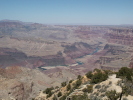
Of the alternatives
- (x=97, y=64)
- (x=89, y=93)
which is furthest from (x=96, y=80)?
(x=97, y=64)

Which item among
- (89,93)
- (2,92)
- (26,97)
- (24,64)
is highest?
(89,93)

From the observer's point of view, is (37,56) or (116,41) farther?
(116,41)

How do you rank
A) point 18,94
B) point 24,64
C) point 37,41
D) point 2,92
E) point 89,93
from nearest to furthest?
point 89,93 < point 2,92 < point 18,94 < point 24,64 < point 37,41

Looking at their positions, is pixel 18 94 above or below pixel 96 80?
below

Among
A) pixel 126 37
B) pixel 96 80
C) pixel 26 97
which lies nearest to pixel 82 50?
pixel 126 37

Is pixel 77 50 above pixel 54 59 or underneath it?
above

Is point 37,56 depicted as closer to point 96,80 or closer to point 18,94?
point 18,94

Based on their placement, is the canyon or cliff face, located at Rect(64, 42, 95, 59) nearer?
the canyon

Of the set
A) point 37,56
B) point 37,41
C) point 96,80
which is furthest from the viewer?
point 37,41

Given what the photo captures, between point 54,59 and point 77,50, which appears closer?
point 54,59

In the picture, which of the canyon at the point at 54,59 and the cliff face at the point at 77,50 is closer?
the canyon at the point at 54,59
